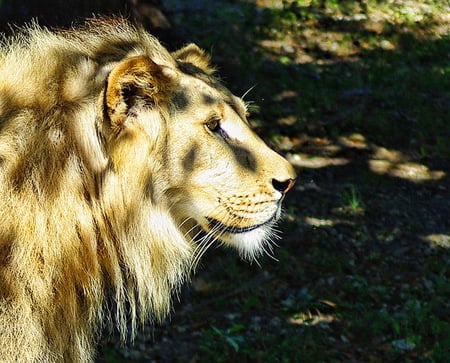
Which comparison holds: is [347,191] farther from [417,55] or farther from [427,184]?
[417,55]

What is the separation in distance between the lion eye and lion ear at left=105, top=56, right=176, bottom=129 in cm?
21

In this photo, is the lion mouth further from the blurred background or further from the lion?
the blurred background

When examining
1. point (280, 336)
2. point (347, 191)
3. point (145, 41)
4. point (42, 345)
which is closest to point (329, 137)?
point (347, 191)

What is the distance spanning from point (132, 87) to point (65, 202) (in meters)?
0.50

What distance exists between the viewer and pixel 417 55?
32.9 feet

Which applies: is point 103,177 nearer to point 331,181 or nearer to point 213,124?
point 213,124

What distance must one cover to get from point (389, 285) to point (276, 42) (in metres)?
4.19

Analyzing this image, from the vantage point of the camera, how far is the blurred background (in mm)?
5781

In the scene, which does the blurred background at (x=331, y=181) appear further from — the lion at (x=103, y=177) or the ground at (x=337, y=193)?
the lion at (x=103, y=177)

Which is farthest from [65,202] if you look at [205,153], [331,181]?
[331,181]

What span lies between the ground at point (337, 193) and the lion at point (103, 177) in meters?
1.88

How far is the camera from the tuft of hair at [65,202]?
3.40 metres

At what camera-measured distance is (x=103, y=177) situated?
3502 mm

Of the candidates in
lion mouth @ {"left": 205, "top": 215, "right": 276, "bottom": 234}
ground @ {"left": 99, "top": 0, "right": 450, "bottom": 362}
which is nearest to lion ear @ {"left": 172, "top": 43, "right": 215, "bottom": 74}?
lion mouth @ {"left": 205, "top": 215, "right": 276, "bottom": 234}
